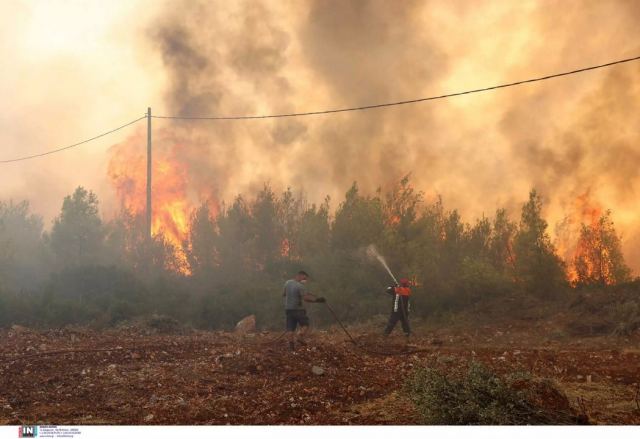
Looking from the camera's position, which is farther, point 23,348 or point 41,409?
point 23,348

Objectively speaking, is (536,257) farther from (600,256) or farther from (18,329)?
(18,329)

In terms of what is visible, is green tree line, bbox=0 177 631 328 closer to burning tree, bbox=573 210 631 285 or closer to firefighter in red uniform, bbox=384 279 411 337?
burning tree, bbox=573 210 631 285

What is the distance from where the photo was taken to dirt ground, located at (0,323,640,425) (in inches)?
300

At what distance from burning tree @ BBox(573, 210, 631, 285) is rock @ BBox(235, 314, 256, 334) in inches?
482

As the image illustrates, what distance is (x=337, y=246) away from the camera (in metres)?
26.0

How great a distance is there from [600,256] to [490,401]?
19.1m

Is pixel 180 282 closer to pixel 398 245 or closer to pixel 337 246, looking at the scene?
pixel 337 246

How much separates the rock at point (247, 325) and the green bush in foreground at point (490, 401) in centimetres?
1441

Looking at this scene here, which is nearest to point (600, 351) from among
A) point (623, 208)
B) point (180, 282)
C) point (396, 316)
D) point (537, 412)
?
point (396, 316)

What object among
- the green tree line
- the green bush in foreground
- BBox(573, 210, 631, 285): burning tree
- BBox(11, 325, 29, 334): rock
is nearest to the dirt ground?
the green bush in foreground

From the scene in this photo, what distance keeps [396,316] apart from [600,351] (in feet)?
16.5

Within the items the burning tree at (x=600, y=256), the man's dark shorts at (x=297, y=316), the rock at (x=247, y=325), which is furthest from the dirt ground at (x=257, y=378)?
the burning tree at (x=600, y=256)

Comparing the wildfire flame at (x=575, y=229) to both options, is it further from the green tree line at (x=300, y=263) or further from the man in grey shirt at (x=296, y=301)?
the man in grey shirt at (x=296, y=301)
